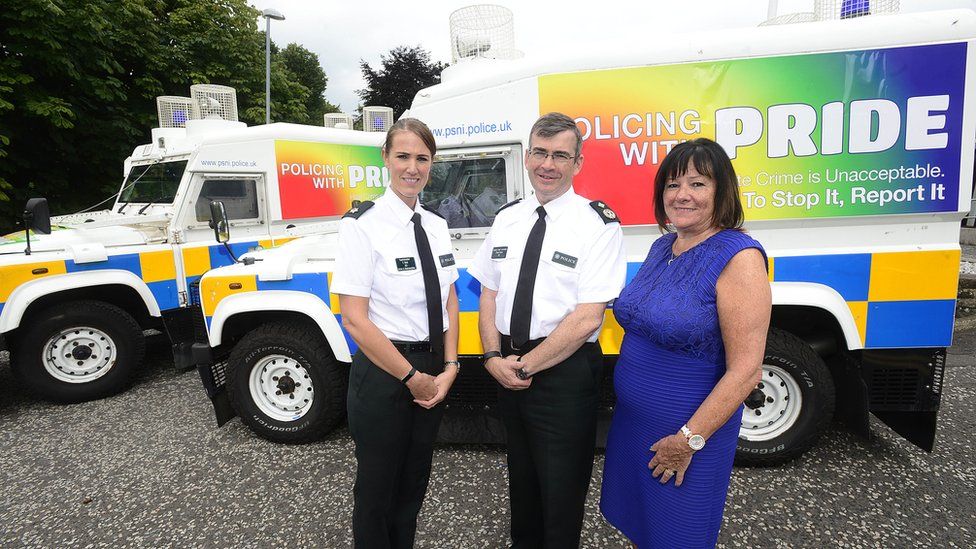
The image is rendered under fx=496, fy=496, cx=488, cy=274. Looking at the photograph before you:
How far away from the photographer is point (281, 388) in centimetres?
345

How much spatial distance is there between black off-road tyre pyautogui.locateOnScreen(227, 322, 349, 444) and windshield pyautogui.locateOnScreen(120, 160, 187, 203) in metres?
2.91

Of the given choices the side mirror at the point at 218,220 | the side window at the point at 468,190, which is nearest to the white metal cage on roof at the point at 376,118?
the side mirror at the point at 218,220

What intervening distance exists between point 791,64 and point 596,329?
198cm

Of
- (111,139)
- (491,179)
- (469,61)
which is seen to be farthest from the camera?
(111,139)

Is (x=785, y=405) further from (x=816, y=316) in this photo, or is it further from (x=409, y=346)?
(x=409, y=346)

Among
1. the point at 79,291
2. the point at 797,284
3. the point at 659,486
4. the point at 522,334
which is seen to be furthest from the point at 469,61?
the point at 79,291

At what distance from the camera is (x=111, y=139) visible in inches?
370

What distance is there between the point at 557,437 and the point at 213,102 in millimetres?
6370

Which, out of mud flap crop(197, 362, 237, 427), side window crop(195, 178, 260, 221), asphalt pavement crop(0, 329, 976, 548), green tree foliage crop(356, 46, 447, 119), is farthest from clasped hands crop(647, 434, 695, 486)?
green tree foliage crop(356, 46, 447, 119)

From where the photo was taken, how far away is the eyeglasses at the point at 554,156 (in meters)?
1.70

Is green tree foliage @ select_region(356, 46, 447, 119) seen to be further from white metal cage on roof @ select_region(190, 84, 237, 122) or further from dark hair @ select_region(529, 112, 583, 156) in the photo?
dark hair @ select_region(529, 112, 583, 156)

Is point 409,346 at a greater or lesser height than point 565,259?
lesser

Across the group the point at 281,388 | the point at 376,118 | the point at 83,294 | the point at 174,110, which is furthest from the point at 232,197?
the point at 376,118

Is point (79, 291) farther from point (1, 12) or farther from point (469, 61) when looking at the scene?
point (1, 12)
